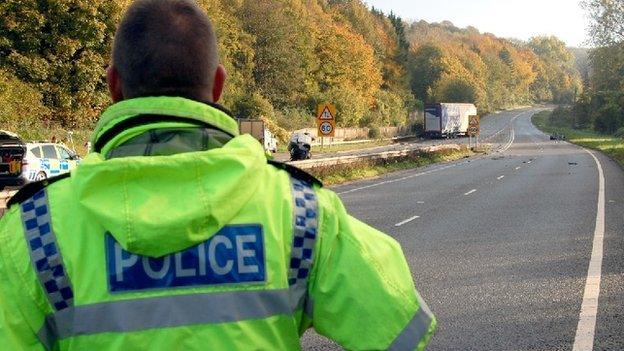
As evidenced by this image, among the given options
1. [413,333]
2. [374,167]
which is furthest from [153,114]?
[374,167]

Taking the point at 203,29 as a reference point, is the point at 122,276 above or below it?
below

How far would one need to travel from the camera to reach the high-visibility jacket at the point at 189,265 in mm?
1688

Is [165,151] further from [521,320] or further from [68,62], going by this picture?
[68,62]

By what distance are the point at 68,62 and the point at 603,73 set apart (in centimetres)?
3666

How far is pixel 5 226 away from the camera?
1765mm

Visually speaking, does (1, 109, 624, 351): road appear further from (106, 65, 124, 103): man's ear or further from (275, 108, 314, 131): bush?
(275, 108, 314, 131): bush

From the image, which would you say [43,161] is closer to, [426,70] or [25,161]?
[25,161]

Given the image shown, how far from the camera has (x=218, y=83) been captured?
2.12 m

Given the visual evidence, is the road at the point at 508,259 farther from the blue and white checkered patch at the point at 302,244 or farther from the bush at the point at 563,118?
the bush at the point at 563,118

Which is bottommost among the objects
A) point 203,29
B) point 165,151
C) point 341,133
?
point 341,133

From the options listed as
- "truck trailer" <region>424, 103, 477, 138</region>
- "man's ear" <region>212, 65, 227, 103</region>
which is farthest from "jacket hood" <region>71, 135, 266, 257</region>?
"truck trailer" <region>424, 103, 477, 138</region>

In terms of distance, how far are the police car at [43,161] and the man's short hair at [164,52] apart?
1919 cm

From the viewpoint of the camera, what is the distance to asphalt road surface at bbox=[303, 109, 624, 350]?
22.4 feet

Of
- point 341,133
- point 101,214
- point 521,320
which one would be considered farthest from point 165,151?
point 341,133
